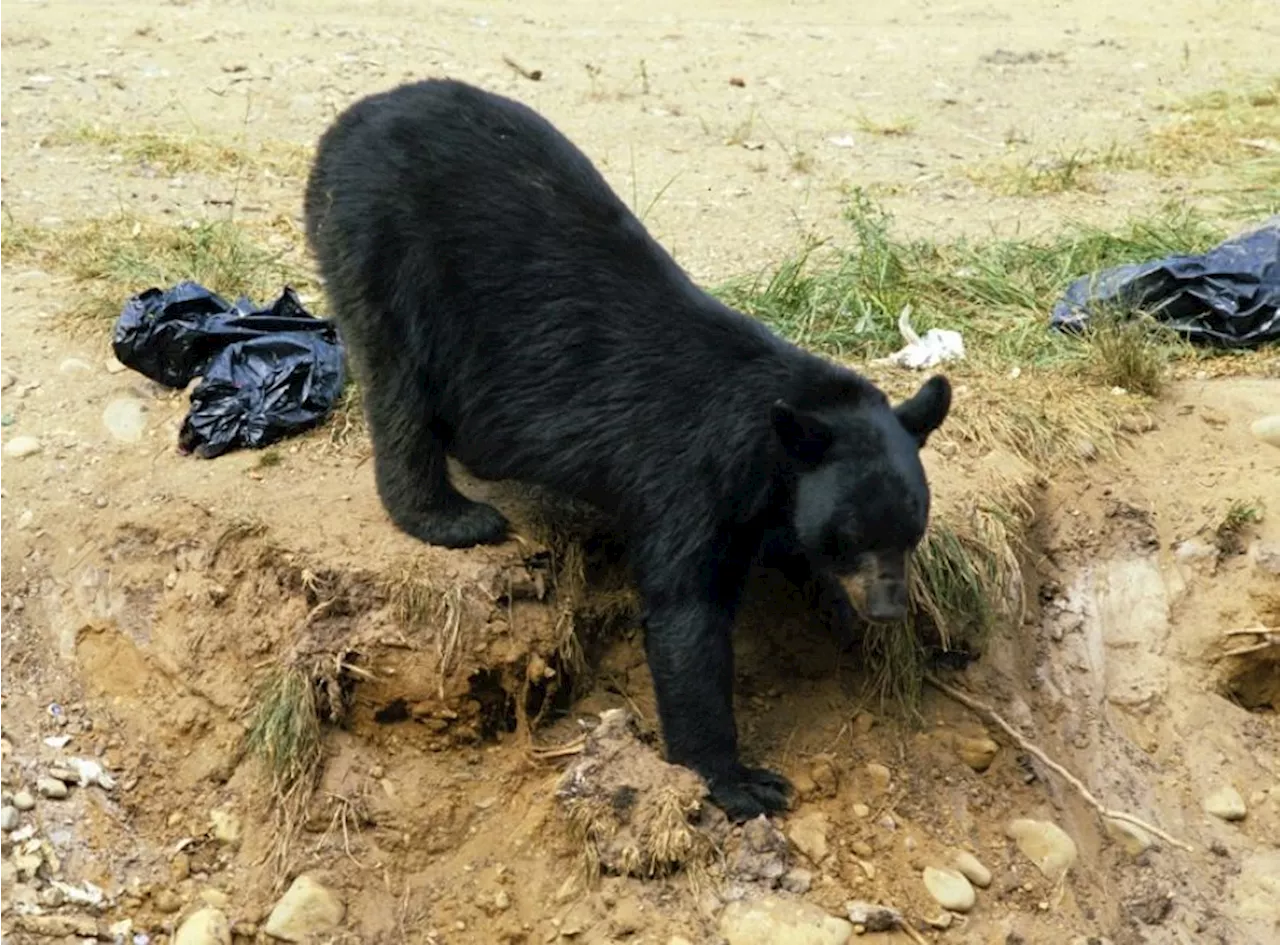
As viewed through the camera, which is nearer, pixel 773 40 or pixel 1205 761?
pixel 1205 761

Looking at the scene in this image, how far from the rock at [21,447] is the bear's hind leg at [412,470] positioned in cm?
147

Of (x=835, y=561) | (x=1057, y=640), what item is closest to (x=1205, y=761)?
(x=1057, y=640)

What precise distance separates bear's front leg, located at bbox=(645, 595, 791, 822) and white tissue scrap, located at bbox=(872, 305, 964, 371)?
2.26m

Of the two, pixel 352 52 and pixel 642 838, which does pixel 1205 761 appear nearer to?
pixel 642 838

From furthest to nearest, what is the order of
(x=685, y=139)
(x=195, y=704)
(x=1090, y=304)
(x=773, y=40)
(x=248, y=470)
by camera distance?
(x=773, y=40), (x=685, y=139), (x=1090, y=304), (x=248, y=470), (x=195, y=704)

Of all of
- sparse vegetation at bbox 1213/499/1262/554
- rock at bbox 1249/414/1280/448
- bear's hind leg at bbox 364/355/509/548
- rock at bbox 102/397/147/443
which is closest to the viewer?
bear's hind leg at bbox 364/355/509/548

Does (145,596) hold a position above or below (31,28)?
above

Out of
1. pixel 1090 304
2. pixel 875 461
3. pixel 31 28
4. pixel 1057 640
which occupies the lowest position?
pixel 31 28

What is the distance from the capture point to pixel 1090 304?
733 centimetres

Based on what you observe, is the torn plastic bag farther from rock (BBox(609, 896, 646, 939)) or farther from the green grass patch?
rock (BBox(609, 896, 646, 939))

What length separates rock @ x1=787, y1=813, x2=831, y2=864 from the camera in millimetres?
5215

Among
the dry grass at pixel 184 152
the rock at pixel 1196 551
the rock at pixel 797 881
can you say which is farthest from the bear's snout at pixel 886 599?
the dry grass at pixel 184 152

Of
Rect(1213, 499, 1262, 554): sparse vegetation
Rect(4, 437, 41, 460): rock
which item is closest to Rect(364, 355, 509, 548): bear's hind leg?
Rect(4, 437, 41, 460): rock

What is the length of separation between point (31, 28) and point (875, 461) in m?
9.06
